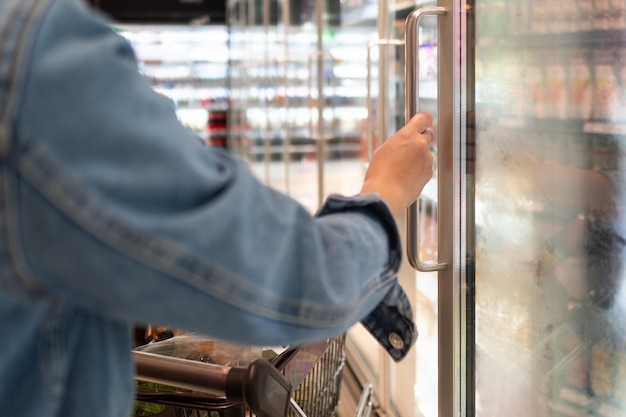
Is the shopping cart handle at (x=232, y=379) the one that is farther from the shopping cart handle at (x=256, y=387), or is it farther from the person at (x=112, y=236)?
the person at (x=112, y=236)

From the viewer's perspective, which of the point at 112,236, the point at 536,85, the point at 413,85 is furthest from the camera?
the point at 413,85

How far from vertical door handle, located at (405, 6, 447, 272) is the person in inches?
32.2

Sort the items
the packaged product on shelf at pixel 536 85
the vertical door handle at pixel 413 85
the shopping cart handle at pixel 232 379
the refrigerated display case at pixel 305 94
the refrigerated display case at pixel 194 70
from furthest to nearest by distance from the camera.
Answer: the refrigerated display case at pixel 194 70 < the refrigerated display case at pixel 305 94 < the vertical door handle at pixel 413 85 < the packaged product on shelf at pixel 536 85 < the shopping cart handle at pixel 232 379

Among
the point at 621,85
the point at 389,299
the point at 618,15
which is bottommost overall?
the point at 389,299

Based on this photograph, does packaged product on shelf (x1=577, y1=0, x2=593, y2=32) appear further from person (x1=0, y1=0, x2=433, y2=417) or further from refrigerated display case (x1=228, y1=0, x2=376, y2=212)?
refrigerated display case (x1=228, y1=0, x2=376, y2=212)

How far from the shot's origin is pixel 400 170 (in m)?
1.14

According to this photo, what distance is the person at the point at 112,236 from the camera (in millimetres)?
666

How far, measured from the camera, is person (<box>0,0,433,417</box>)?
0.67 meters

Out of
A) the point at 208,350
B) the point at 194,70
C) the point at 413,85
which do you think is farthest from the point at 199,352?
the point at 194,70

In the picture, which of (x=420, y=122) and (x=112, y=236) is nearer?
(x=112, y=236)

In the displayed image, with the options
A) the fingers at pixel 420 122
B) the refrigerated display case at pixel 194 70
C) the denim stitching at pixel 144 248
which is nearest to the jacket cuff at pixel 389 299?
the denim stitching at pixel 144 248

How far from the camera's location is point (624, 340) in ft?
4.54

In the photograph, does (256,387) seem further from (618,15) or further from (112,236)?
(618,15)

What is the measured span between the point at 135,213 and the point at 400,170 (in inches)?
21.4
